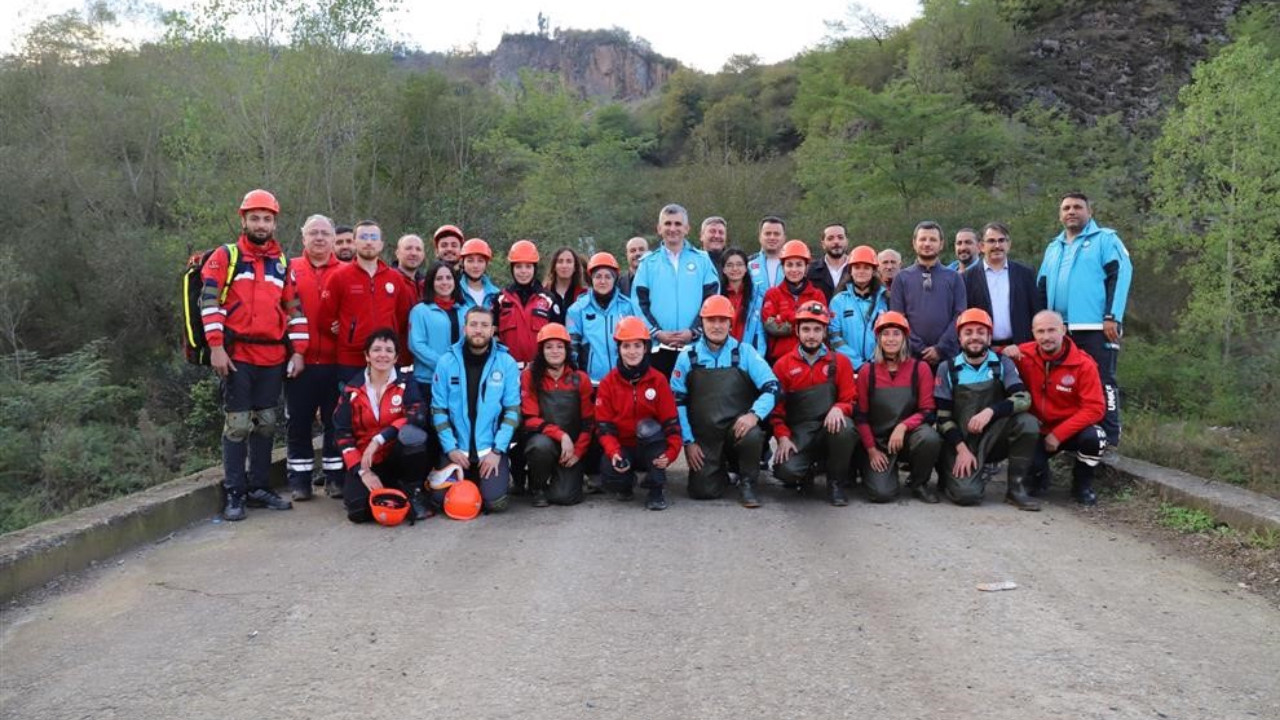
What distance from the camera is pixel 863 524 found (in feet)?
20.3

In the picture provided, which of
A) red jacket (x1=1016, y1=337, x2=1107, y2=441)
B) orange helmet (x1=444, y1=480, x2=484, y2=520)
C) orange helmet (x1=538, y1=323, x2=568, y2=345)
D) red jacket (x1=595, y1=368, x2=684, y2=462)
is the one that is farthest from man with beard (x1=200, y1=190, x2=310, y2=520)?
red jacket (x1=1016, y1=337, x2=1107, y2=441)

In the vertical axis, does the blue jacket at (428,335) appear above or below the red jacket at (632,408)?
above

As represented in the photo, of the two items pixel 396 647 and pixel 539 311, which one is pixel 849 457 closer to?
pixel 539 311

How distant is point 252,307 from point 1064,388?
20.2 feet

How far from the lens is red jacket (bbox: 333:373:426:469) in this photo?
6.44 m

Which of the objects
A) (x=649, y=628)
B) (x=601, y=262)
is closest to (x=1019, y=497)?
(x=649, y=628)

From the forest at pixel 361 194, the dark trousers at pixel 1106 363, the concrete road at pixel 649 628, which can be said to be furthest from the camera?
the forest at pixel 361 194

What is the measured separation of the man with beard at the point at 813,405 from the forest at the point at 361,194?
6199 mm

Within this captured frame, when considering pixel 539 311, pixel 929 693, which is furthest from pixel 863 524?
pixel 539 311

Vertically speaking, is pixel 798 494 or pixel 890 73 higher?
pixel 890 73

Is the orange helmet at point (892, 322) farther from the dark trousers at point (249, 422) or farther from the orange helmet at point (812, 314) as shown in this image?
the dark trousers at point (249, 422)

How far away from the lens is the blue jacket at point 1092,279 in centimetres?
728

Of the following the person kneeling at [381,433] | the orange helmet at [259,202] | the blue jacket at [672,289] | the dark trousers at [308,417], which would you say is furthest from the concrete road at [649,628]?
the orange helmet at [259,202]

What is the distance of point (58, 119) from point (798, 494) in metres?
26.9
